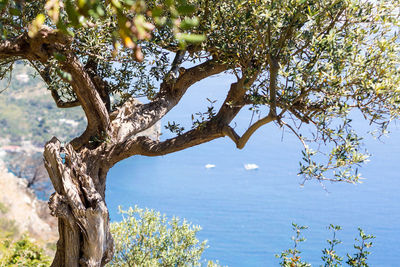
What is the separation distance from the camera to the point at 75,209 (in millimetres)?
3525

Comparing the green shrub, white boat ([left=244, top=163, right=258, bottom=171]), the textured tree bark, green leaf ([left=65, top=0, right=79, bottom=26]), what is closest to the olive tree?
the textured tree bark

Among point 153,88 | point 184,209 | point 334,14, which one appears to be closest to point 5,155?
point 184,209

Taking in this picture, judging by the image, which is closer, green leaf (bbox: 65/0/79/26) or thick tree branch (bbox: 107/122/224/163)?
green leaf (bbox: 65/0/79/26)

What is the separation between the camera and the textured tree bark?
139 inches

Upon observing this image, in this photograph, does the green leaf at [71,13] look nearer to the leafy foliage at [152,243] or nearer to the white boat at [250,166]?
the leafy foliage at [152,243]

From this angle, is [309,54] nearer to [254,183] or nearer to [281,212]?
[281,212]

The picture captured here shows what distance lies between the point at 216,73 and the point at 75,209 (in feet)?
6.31

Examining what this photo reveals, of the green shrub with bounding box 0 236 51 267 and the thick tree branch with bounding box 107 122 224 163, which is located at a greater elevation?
the green shrub with bounding box 0 236 51 267

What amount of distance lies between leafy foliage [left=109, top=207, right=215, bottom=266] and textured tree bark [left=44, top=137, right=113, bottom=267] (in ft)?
11.7

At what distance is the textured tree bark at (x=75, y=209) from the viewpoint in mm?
3529

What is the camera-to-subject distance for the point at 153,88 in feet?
14.9

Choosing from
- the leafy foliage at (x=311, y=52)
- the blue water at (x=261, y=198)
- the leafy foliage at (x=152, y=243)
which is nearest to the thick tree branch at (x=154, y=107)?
the leafy foliage at (x=311, y=52)

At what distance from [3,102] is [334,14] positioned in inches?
1579

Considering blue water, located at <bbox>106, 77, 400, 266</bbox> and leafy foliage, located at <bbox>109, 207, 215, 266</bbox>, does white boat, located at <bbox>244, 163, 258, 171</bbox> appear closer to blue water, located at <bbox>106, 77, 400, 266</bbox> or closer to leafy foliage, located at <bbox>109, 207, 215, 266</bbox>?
blue water, located at <bbox>106, 77, 400, 266</bbox>
